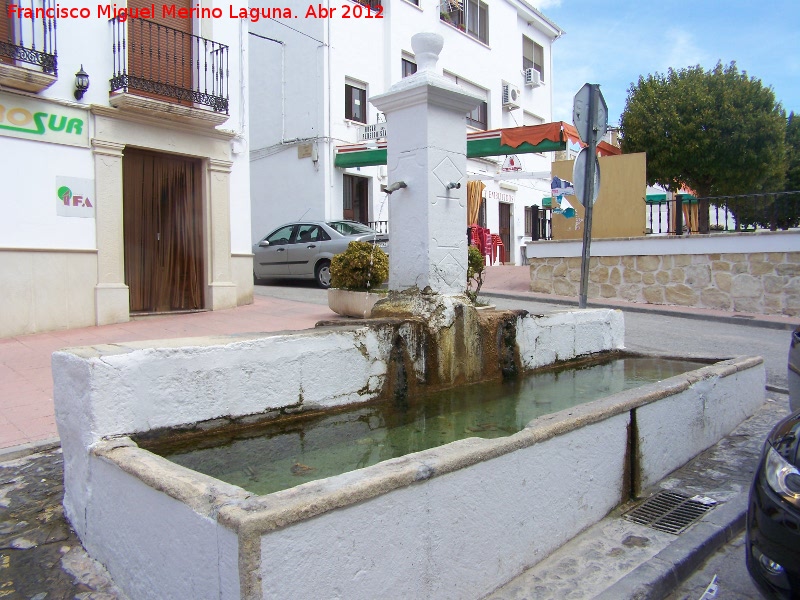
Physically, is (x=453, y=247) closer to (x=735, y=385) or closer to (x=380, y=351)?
(x=380, y=351)

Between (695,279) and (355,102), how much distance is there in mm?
9954

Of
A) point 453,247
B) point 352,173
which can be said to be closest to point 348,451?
point 453,247

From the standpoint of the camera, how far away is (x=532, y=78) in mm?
22984

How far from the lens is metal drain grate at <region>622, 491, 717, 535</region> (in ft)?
10.3

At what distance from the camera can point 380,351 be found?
416 cm

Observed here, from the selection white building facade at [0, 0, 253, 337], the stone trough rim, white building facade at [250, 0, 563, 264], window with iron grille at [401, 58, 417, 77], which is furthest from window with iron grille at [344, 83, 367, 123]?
the stone trough rim

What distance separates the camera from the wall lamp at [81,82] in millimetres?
8109

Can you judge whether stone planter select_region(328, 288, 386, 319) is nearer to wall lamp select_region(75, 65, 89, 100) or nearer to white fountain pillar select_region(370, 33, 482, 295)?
white fountain pillar select_region(370, 33, 482, 295)

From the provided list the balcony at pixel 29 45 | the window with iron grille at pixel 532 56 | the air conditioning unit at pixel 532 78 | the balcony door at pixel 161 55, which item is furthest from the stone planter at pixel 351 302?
the window with iron grille at pixel 532 56

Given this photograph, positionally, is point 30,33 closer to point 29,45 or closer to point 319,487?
point 29,45

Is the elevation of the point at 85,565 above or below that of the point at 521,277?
below

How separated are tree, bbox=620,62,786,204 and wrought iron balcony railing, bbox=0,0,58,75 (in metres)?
15.0

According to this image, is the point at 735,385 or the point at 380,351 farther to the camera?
the point at 735,385

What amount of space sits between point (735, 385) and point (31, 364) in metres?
6.37
